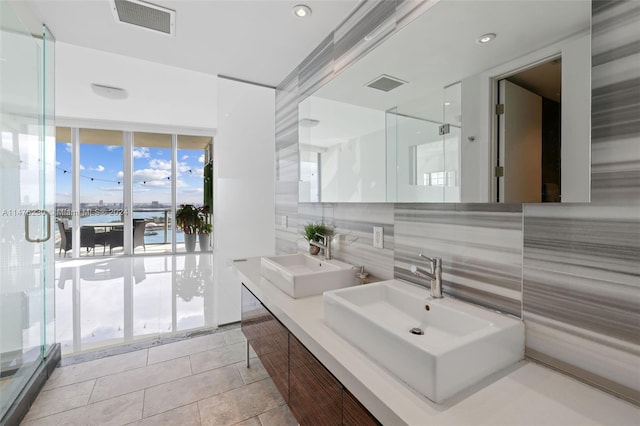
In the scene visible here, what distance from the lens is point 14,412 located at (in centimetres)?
168

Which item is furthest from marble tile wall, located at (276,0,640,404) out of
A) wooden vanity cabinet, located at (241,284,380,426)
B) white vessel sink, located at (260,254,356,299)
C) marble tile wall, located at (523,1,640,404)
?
wooden vanity cabinet, located at (241,284,380,426)

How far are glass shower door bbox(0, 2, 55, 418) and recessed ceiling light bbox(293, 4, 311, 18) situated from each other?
1619 millimetres

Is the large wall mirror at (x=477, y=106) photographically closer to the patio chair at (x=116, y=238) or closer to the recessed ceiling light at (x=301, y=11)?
the recessed ceiling light at (x=301, y=11)

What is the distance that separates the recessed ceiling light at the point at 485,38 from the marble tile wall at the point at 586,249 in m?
0.30

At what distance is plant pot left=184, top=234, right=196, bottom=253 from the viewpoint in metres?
7.00

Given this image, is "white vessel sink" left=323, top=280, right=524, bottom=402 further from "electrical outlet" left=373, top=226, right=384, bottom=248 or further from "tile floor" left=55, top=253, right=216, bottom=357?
"tile floor" left=55, top=253, right=216, bottom=357

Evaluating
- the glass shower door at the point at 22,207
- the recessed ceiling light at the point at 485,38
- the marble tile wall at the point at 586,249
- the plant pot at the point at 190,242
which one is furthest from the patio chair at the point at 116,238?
the recessed ceiling light at the point at 485,38

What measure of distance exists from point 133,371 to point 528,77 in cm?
293

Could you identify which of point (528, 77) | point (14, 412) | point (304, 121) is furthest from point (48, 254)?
point (528, 77)

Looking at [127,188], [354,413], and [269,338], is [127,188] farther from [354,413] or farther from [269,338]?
[354,413]

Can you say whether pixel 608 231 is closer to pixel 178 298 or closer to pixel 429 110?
pixel 429 110

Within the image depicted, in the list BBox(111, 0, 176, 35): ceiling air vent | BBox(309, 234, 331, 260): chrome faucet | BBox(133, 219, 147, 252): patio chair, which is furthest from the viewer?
BBox(133, 219, 147, 252): patio chair

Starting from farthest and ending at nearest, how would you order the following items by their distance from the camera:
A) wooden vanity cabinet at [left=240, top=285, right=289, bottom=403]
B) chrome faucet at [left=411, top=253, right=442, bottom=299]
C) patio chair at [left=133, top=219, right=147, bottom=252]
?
patio chair at [left=133, top=219, right=147, bottom=252] < wooden vanity cabinet at [left=240, top=285, right=289, bottom=403] < chrome faucet at [left=411, top=253, right=442, bottom=299]

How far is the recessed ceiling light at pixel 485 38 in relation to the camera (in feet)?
3.65
